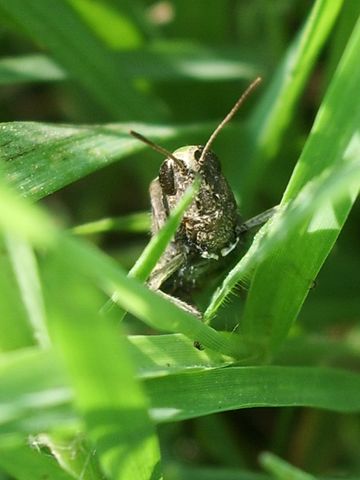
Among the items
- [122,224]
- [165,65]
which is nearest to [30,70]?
[165,65]

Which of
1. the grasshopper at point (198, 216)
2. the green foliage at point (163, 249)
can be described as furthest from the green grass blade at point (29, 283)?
the grasshopper at point (198, 216)

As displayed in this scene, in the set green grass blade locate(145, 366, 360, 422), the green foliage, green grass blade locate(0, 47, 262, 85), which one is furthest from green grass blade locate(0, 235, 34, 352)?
green grass blade locate(0, 47, 262, 85)

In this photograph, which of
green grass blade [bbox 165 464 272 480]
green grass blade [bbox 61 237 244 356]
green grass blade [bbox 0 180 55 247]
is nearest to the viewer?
green grass blade [bbox 0 180 55 247]

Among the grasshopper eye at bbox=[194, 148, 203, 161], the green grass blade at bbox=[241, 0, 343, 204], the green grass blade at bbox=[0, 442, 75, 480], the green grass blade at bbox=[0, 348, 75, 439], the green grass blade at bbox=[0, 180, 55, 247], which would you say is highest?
the green grass blade at bbox=[241, 0, 343, 204]

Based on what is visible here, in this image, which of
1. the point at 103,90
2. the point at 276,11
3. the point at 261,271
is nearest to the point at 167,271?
the point at 261,271

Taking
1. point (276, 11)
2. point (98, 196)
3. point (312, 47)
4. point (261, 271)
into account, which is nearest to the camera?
point (261, 271)

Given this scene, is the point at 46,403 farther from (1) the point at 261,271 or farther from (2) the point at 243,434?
(2) the point at 243,434

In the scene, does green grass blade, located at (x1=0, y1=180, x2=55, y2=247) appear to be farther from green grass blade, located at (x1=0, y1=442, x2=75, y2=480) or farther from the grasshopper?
the grasshopper
